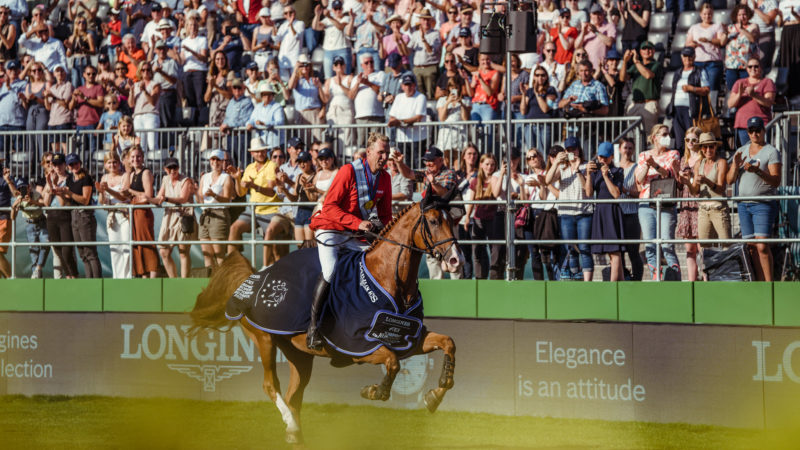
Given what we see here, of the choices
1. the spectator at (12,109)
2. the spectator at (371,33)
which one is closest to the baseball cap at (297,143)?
the spectator at (371,33)

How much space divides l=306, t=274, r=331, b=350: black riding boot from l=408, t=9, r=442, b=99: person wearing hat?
8.39 meters

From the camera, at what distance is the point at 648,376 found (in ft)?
41.2

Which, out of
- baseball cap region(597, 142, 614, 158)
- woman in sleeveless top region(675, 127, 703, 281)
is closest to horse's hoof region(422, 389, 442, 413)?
woman in sleeveless top region(675, 127, 703, 281)

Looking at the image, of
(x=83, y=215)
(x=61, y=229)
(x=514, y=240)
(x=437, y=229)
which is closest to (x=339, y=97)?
(x=83, y=215)

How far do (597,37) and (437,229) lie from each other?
8793 mm

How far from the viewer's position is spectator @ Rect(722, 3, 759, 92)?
54.9 feet

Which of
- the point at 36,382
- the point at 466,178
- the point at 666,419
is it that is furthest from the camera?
the point at 36,382

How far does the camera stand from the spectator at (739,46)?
16734 millimetres

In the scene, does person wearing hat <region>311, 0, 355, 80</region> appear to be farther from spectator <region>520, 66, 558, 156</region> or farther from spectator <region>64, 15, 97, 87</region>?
spectator <region>64, 15, 97, 87</region>

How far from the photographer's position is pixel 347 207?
1118 cm

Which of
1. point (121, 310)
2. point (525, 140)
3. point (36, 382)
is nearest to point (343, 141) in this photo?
point (525, 140)

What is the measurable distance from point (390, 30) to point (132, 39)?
229 inches

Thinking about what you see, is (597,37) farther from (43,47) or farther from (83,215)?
(43,47)

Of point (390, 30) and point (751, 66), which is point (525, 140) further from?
point (390, 30)
